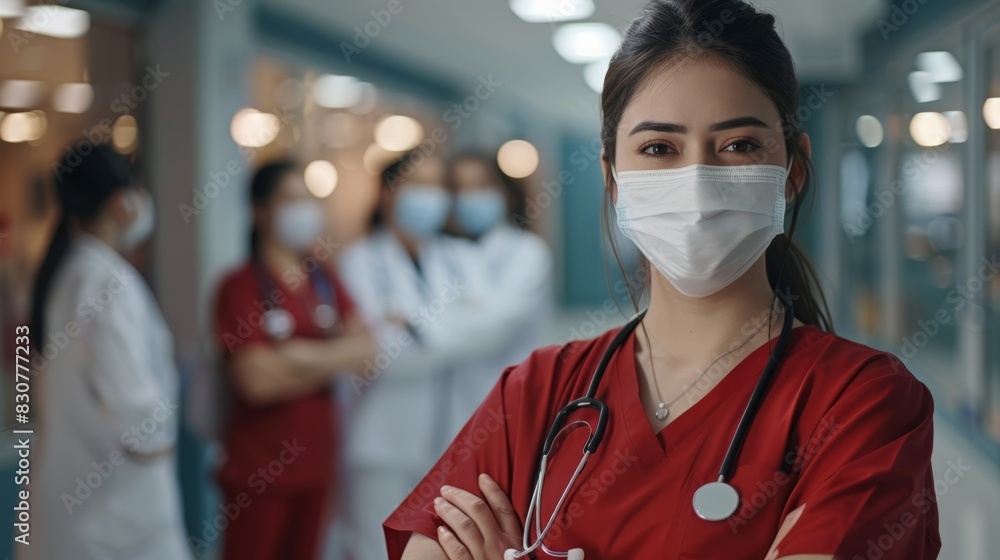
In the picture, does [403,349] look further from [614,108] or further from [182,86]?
[614,108]

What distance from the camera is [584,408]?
1.07 metres

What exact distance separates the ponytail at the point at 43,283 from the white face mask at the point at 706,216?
194cm

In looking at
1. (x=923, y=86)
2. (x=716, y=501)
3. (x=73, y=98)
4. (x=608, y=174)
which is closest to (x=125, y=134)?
(x=73, y=98)

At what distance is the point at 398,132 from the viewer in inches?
146

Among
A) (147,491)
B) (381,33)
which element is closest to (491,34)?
(381,33)

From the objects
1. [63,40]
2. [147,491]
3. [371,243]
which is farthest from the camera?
[371,243]

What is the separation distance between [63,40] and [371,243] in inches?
49.4

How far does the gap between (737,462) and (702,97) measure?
42 cm

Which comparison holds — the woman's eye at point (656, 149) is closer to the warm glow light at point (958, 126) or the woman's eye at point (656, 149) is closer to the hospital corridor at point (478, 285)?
the hospital corridor at point (478, 285)

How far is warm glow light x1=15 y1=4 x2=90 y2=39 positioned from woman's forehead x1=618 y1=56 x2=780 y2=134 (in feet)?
7.93

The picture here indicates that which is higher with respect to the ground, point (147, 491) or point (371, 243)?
point (371, 243)

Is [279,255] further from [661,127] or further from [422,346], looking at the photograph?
[661,127]

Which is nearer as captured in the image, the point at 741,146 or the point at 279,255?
the point at 741,146

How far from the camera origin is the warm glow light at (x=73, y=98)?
2.74 metres
